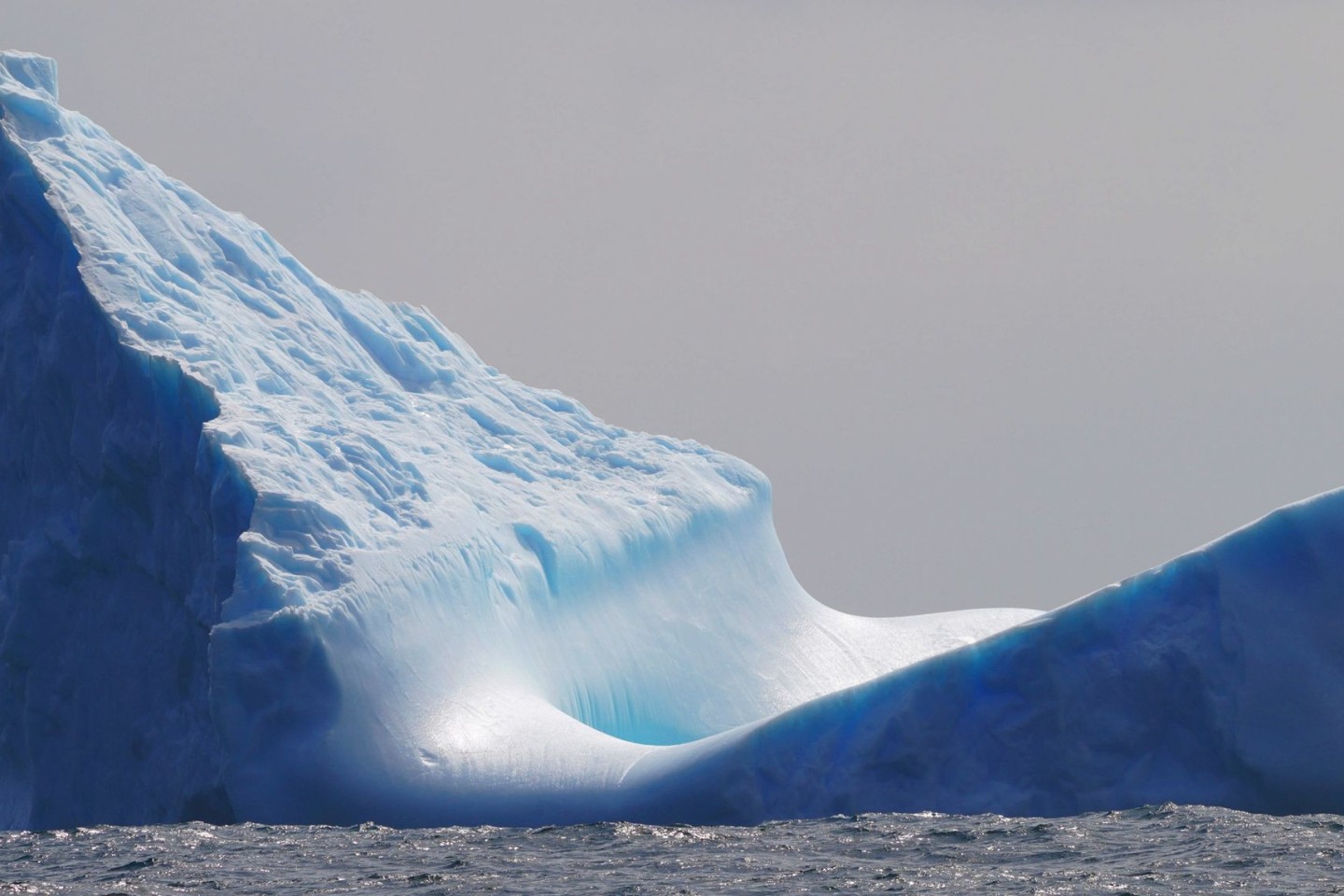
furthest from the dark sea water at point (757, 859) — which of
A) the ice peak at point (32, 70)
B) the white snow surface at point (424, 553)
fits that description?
the ice peak at point (32, 70)

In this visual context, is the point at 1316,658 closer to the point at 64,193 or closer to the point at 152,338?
the point at 152,338

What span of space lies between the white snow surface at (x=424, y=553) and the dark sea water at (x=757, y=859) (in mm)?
1030

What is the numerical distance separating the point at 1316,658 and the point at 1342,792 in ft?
2.60

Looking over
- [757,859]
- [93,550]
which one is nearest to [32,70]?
[93,550]

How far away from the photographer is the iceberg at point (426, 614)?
1065 cm

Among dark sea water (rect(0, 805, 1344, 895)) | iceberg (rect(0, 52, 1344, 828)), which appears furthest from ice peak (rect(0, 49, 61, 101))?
dark sea water (rect(0, 805, 1344, 895))

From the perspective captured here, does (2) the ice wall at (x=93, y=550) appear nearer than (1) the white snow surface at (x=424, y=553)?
No

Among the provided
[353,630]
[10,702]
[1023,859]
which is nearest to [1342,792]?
[1023,859]

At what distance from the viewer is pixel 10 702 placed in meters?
15.5

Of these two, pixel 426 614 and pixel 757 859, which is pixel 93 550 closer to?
pixel 426 614

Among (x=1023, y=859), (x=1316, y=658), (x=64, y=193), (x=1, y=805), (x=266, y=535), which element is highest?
(x=64, y=193)

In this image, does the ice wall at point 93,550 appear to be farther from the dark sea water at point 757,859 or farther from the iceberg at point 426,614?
the dark sea water at point 757,859

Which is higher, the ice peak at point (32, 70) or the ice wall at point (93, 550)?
the ice peak at point (32, 70)

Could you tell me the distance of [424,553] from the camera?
13719 mm
